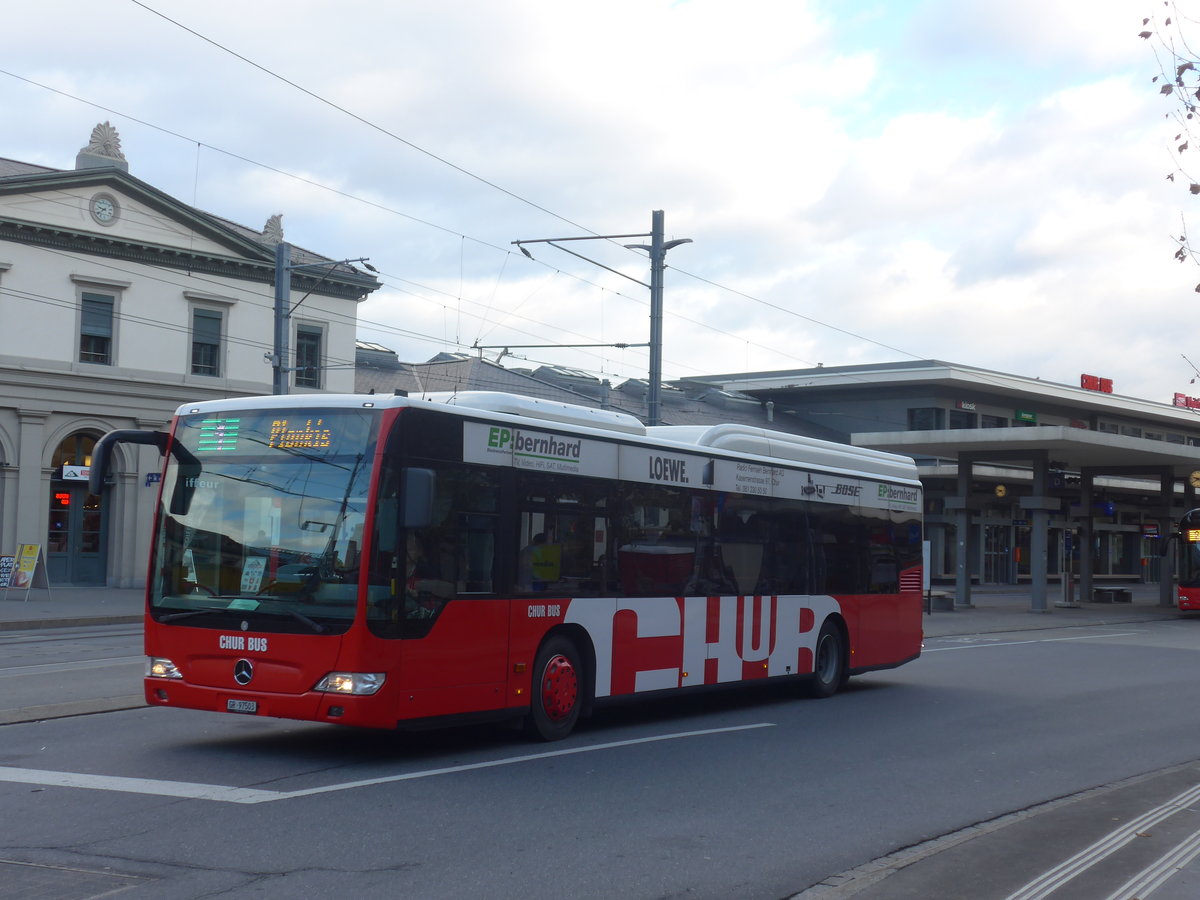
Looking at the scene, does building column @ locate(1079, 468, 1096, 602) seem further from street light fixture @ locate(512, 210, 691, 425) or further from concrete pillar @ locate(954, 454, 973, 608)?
street light fixture @ locate(512, 210, 691, 425)

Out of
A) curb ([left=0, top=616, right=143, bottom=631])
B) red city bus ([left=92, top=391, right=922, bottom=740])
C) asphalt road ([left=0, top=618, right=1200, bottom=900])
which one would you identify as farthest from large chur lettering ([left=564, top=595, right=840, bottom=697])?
curb ([left=0, top=616, right=143, bottom=631])

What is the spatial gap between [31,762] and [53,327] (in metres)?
26.9

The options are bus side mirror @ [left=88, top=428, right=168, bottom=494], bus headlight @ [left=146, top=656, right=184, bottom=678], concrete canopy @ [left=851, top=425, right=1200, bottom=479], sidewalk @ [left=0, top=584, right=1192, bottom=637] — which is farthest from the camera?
concrete canopy @ [left=851, top=425, right=1200, bottom=479]

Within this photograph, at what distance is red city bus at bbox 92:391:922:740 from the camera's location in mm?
9352

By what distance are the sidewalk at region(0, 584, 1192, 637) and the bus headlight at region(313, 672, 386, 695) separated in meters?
17.4

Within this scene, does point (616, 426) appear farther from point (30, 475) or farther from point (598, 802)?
point (30, 475)

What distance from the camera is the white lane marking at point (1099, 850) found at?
6.48m

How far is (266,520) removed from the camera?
970 centimetres

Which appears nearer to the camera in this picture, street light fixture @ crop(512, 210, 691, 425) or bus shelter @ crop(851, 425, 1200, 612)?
street light fixture @ crop(512, 210, 691, 425)

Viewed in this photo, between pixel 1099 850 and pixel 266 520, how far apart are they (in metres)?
5.99

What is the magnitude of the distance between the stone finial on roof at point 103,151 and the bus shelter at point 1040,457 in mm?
23539

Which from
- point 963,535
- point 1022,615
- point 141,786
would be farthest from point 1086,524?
point 141,786

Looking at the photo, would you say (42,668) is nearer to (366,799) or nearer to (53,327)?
(366,799)

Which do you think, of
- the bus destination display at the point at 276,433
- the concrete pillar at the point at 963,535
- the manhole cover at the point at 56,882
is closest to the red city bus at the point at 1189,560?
the concrete pillar at the point at 963,535
